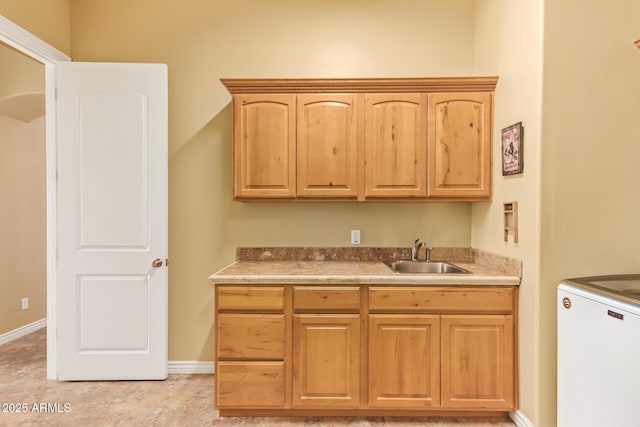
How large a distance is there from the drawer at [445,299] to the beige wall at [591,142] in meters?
0.28

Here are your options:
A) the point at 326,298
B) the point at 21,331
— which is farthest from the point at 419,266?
the point at 21,331

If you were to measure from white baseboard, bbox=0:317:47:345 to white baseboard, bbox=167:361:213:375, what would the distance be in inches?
80.1

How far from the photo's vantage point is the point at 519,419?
1995mm

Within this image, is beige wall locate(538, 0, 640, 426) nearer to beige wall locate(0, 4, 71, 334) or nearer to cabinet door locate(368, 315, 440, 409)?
cabinet door locate(368, 315, 440, 409)

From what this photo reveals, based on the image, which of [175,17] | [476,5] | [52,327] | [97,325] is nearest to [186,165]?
[175,17]

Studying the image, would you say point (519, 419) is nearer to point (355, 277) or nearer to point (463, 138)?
point (355, 277)

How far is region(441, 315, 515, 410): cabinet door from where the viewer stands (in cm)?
202

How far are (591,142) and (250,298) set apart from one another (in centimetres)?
212

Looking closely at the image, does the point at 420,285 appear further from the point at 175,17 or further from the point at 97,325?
the point at 175,17

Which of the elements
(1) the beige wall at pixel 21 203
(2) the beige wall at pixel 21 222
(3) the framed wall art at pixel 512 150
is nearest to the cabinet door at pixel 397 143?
(3) the framed wall art at pixel 512 150

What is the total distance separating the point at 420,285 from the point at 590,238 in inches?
37.0

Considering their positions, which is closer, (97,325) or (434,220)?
(97,325)

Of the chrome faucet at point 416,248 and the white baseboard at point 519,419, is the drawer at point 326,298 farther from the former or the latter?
the white baseboard at point 519,419

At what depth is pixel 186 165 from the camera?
272 centimetres
